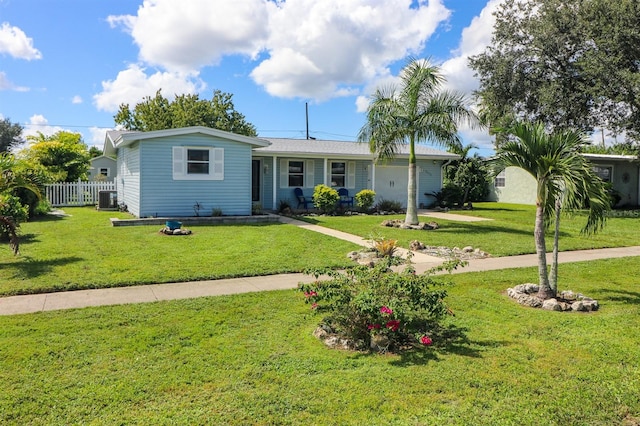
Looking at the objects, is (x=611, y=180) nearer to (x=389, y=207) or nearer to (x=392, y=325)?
(x=389, y=207)

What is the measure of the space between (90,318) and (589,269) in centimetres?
813

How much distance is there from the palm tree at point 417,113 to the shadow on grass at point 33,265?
941cm

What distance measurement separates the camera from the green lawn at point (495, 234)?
10779 millimetres

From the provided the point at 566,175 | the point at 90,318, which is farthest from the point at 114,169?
the point at 566,175

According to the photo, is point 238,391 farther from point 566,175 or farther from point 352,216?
point 352,216

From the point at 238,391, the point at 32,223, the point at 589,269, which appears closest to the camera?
the point at 238,391

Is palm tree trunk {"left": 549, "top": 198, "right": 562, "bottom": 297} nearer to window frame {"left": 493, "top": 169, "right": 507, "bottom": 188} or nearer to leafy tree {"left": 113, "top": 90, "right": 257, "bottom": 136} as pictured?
window frame {"left": 493, "top": 169, "right": 507, "bottom": 188}

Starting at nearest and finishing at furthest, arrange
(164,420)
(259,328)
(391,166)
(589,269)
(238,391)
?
(164,420) < (238,391) < (259,328) < (589,269) < (391,166)

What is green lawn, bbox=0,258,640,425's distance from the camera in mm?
3049

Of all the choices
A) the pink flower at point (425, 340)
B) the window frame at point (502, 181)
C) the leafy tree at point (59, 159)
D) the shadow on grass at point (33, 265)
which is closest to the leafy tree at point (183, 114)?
the leafy tree at point (59, 159)

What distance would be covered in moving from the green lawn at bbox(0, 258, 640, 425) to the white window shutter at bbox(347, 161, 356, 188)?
15184mm

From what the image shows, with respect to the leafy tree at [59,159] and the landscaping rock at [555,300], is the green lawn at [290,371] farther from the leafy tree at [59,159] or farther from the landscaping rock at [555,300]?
the leafy tree at [59,159]

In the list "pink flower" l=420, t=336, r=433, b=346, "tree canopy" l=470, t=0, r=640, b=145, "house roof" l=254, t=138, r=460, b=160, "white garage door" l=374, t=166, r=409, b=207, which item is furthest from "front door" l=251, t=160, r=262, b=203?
"pink flower" l=420, t=336, r=433, b=346

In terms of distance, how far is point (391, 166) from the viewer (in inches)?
828
